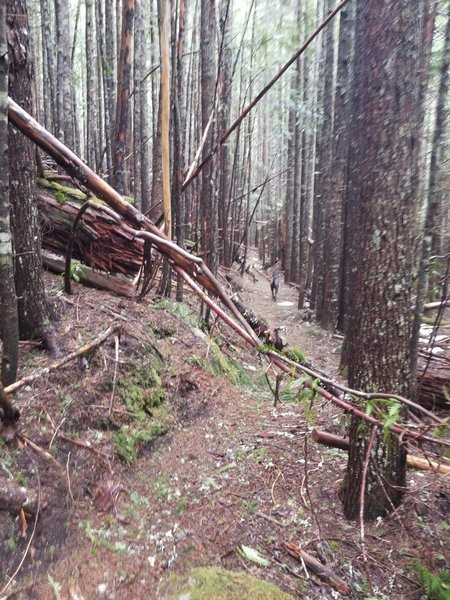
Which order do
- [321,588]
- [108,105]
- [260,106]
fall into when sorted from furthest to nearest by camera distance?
[260,106], [108,105], [321,588]

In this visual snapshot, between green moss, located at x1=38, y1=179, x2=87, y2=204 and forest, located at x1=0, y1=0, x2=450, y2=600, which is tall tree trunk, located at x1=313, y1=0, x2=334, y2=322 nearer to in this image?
forest, located at x1=0, y1=0, x2=450, y2=600

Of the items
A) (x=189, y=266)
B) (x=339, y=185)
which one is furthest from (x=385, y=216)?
(x=339, y=185)

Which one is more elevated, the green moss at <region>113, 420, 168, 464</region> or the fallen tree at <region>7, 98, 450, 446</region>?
the fallen tree at <region>7, 98, 450, 446</region>

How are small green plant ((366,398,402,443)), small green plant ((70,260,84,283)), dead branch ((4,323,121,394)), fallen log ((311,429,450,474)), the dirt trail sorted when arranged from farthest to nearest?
1. the dirt trail
2. small green plant ((70,260,84,283))
3. fallen log ((311,429,450,474))
4. dead branch ((4,323,121,394))
5. small green plant ((366,398,402,443))

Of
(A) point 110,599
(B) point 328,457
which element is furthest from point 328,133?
(A) point 110,599

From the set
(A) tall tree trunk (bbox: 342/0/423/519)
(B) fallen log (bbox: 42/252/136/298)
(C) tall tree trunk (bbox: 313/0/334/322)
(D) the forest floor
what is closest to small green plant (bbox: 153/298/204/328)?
(B) fallen log (bbox: 42/252/136/298)

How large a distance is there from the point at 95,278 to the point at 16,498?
3.47m

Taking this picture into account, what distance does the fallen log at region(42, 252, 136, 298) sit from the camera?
559cm

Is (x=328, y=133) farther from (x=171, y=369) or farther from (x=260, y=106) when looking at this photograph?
(x=260, y=106)

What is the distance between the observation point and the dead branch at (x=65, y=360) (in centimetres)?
324

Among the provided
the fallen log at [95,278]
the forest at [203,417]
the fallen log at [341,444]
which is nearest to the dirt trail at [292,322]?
the fallen log at [341,444]

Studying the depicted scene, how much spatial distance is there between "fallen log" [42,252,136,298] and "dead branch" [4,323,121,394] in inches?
47.7

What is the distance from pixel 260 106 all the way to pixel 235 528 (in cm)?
2965

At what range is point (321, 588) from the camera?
2898 mm
